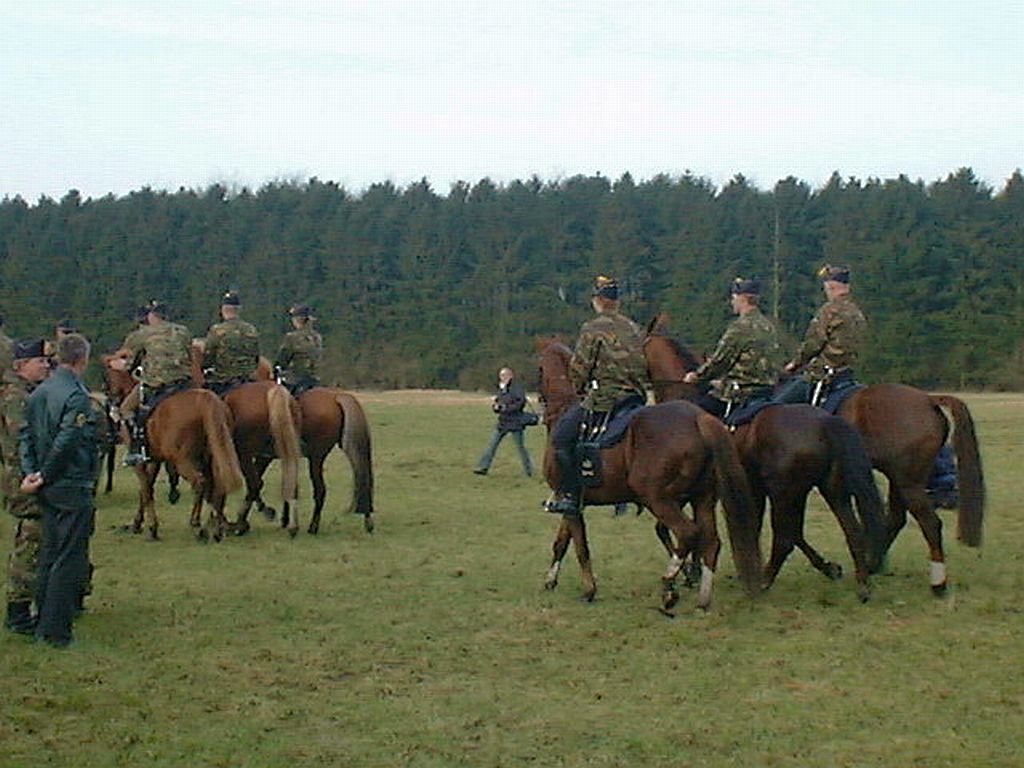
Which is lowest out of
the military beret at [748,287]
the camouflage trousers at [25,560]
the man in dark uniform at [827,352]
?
the camouflage trousers at [25,560]

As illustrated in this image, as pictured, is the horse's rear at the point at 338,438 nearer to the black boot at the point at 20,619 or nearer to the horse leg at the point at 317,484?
the horse leg at the point at 317,484

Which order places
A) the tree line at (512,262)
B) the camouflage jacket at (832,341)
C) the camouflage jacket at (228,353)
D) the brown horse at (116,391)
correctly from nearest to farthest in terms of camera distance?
the camouflage jacket at (832,341) < the camouflage jacket at (228,353) < the brown horse at (116,391) < the tree line at (512,262)

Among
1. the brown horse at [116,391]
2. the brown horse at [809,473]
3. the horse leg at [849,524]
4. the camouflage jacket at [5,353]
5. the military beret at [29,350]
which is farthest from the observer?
the brown horse at [116,391]

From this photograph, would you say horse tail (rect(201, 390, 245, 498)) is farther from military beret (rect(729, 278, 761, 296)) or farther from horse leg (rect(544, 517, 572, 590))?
military beret (rect(729, 278, 761, 296))

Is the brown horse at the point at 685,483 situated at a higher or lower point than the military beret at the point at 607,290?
lower

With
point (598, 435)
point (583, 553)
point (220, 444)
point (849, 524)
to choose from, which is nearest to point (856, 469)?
point (849, 524)

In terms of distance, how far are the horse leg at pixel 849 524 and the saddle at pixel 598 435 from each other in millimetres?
1660

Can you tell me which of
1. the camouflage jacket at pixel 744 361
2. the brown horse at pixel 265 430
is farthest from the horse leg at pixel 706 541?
the brown horse at pixel 265 430

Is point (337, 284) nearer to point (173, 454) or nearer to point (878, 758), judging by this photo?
point (173, 454)

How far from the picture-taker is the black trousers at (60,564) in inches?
371

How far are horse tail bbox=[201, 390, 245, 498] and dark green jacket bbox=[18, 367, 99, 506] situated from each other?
4642 mm

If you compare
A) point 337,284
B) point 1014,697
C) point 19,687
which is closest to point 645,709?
point 1014,697

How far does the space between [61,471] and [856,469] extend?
6013 mm

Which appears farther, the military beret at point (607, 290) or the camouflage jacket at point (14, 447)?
the military beret at point (607, 290)
